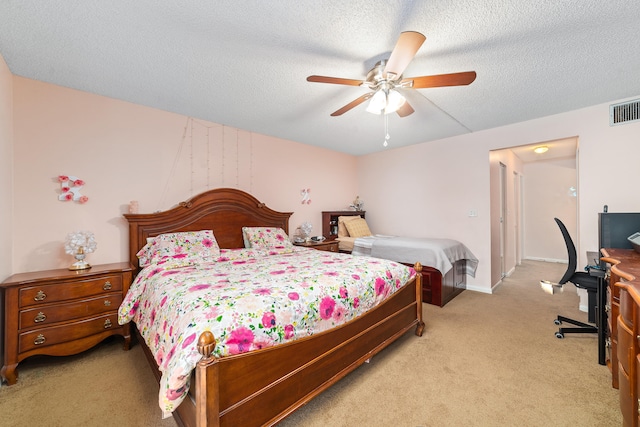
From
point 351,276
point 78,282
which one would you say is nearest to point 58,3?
point 78,282

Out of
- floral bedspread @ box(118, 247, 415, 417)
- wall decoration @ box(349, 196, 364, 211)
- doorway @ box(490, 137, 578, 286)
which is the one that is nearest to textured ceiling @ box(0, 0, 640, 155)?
floral bedspread @ box(118, 247, 415, 417)

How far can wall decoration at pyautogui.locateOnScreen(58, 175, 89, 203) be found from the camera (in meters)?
2.49

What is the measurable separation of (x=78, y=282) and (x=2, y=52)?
1880 millimetres

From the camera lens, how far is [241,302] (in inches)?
57.2

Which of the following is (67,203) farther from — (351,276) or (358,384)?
(358,384)

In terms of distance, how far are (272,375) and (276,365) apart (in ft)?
0.16

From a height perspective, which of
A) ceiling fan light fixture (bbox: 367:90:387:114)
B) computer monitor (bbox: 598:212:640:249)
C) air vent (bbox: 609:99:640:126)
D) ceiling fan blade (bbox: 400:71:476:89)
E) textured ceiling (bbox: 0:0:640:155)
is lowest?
computer monitor (bbox: 598:212:640:249)

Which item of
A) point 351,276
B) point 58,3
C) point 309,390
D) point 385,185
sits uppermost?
point 58,3

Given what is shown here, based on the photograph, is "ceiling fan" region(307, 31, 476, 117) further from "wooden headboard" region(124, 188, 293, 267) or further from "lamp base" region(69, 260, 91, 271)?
"lamp base" region(69, 260, 91, 271)

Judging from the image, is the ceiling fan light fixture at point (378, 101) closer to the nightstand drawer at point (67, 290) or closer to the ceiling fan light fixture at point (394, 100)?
the ceiling fan light fixture at point (394, 100)

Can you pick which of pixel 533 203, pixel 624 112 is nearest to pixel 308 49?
pixel 624 112

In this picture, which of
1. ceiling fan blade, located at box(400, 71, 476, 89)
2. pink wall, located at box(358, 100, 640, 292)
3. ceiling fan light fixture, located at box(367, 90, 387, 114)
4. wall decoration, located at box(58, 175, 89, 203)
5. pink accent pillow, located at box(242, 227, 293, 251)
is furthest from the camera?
pink accent pillow, located at box(242, 227, 293, 251)

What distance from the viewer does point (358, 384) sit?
189cm

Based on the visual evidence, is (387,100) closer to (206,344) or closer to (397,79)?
(397,79)
